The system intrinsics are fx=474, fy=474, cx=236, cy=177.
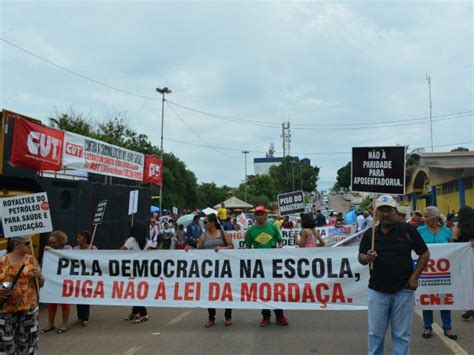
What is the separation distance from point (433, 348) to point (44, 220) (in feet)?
17.8

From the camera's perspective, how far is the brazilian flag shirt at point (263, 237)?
7566mm

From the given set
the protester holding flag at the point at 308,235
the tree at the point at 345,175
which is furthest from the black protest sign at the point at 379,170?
the tree at the point at 345,175

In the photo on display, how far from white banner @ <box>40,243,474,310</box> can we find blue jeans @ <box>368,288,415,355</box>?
7.32 feet

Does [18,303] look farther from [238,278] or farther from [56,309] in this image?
[238,278]

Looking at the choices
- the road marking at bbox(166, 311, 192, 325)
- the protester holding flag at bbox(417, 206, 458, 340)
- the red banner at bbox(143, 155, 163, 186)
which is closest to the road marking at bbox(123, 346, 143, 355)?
the road marking at bbox(166, 311, 192, 325)

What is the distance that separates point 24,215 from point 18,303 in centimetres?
189

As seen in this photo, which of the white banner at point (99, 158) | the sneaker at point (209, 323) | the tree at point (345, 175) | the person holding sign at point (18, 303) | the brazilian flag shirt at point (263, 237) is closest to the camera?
the person holding sign at point (18, 303)

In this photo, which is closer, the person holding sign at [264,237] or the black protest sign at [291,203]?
the person holding sign at [264,237]

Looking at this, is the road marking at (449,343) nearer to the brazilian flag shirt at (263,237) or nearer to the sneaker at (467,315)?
the sneaker at (467,315)

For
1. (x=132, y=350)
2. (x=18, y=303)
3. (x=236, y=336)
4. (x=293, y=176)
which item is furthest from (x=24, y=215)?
(x=293, y=176)

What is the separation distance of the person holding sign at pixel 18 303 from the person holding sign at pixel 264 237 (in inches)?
139

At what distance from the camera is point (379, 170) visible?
6.11 m

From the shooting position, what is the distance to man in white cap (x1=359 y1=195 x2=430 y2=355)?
4605 millimetres

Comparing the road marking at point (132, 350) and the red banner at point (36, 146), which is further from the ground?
the red banner at point (36, 146)
